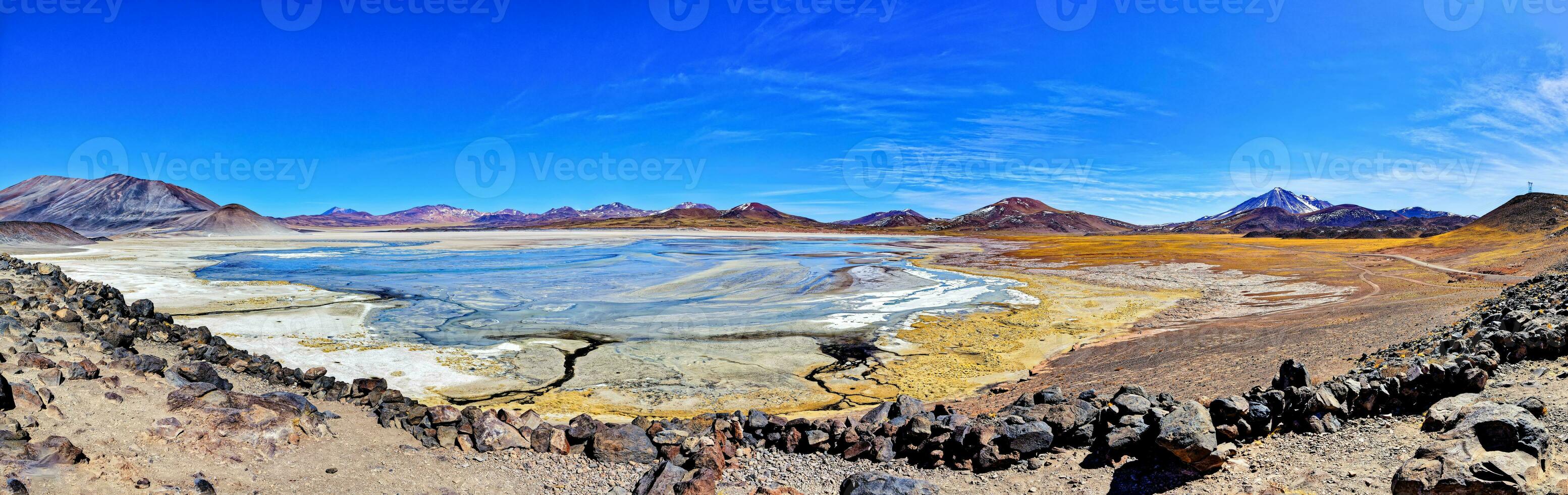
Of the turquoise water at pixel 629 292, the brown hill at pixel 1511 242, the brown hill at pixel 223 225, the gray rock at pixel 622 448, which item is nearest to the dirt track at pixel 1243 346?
the gray rock at pixel 622 448

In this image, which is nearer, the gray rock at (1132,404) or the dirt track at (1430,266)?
the gray rock at (1132,404)

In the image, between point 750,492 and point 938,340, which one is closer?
point 750,492

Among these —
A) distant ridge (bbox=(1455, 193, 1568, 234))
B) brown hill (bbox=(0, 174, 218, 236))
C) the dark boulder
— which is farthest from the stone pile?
brown hill (bbox=(0, 174, 218, 236))

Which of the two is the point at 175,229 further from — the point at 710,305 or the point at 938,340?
the point at 938,340

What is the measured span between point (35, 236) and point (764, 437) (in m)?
89.0

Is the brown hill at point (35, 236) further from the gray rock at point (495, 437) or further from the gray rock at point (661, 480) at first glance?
the gray rock at point (661, 480)

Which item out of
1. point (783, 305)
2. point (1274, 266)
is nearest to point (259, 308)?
point (783, 305)

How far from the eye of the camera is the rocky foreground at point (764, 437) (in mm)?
4199

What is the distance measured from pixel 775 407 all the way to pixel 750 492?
172 inches

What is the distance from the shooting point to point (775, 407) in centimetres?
972

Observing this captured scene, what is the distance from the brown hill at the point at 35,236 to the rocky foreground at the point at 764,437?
74.1 m

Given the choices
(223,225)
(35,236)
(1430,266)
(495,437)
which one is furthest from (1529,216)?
(223,225)

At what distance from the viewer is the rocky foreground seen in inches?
165

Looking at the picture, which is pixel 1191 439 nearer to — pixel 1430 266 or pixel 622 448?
pixel 622 448
